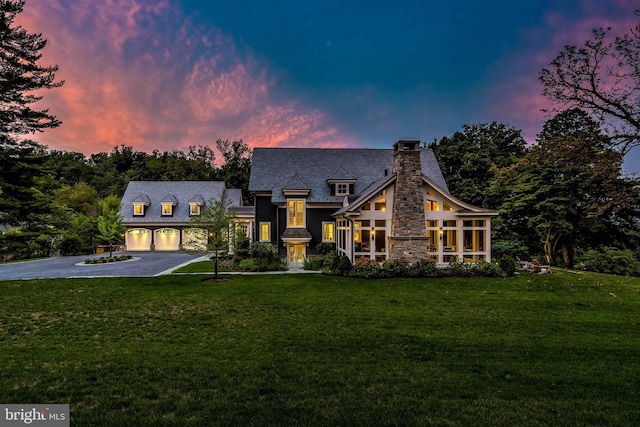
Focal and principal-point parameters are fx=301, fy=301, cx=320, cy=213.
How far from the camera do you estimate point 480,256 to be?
1906 centimetres

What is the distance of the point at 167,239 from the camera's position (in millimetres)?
31734

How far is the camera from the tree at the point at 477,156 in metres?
27.6

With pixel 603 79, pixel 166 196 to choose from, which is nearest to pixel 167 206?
pixel 166 196

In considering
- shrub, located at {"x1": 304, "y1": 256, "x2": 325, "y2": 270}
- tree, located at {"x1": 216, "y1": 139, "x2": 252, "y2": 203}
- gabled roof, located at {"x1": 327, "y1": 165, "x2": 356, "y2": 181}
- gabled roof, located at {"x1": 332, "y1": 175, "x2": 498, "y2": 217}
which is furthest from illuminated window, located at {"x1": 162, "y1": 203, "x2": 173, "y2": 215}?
gabled roof, located at {"x1": 332, "y1": 175, "x2": 498, "y2": 217}

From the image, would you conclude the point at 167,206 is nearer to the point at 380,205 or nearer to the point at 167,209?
the point at 167,209

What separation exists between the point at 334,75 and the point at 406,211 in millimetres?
13574

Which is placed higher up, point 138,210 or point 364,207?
point 138,210

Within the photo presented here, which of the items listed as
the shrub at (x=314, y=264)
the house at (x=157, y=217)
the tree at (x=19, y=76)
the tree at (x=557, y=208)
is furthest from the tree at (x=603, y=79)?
the house at (x=157, y=217)

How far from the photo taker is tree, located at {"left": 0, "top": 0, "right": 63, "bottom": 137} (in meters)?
12.1

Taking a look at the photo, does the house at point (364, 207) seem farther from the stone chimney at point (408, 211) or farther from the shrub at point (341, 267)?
the shrub at point (341, 267)

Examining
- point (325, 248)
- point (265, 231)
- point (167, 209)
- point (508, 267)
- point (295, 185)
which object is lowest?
point (508, 267)

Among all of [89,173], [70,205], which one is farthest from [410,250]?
[89,173]

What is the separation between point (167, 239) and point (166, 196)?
480 centimetres

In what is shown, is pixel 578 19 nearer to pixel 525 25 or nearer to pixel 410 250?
pixel 525 25
